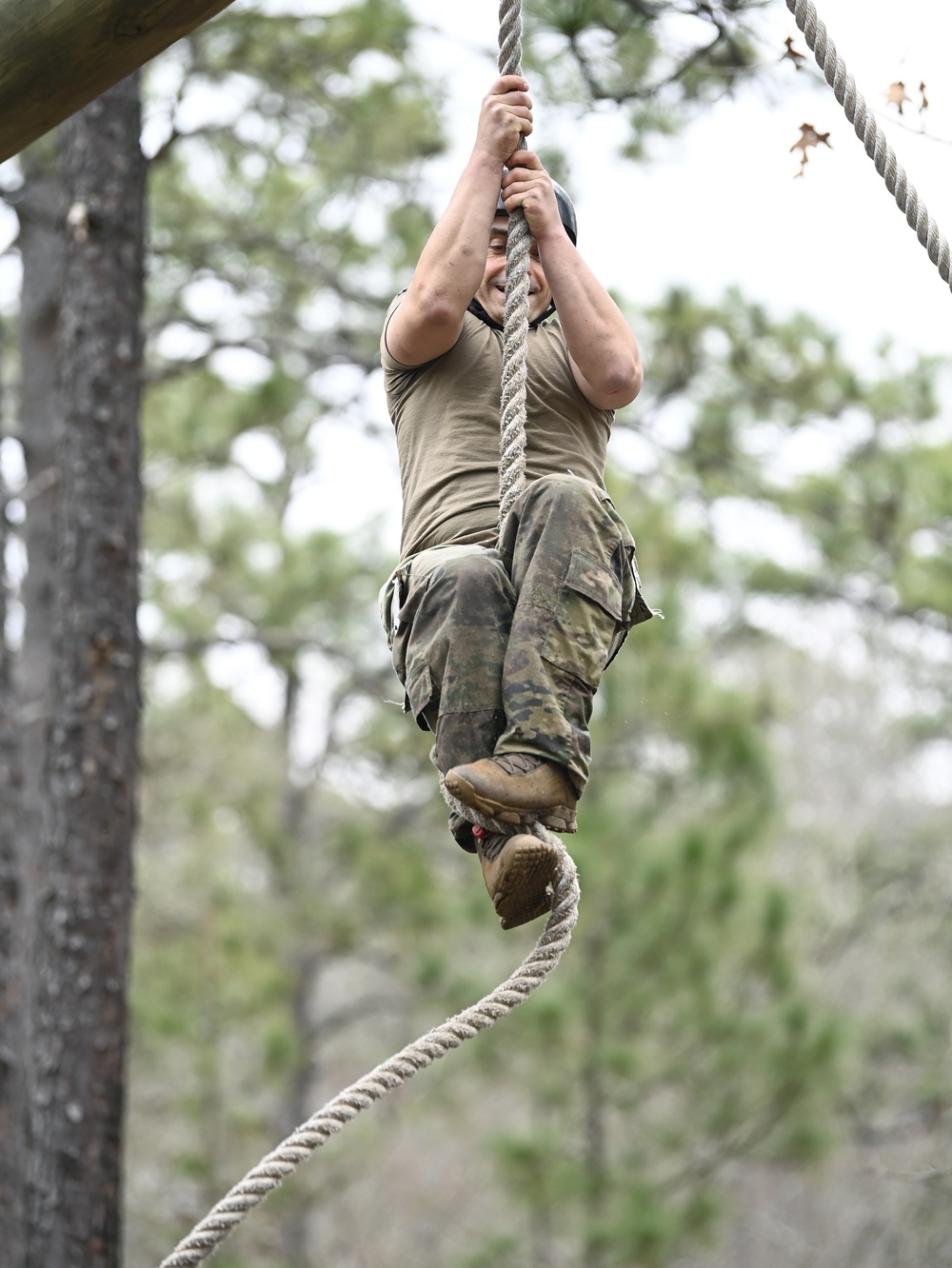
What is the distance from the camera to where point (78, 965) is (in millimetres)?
4238

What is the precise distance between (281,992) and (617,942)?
7.30ft

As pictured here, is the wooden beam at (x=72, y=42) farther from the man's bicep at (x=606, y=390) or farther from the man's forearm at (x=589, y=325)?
the man's bicep at (x=606, y=390)

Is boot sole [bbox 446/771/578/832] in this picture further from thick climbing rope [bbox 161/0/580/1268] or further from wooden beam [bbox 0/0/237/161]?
wooden beam [bbox 0/0/237/161]

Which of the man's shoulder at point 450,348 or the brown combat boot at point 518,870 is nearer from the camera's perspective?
the brown combat boot at point 518,870

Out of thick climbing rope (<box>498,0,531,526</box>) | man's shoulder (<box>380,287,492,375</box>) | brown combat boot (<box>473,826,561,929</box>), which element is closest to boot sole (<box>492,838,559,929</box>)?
brown combat boot (<box>473,826,561,929</box>)

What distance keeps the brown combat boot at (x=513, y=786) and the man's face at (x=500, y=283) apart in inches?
36.3

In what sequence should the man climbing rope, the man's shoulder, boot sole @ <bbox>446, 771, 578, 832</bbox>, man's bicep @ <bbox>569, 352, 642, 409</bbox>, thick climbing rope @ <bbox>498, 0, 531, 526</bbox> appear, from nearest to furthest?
boot sole @ <bbox>446, 771, 578, 832</bbox> < the man climbing rope < thick climbing rope @ <bbox>498, 0, 531, 526</bbox> < man's bicep @ <bbox>569, 352, 642, 409</bbox> < the man's shoulder

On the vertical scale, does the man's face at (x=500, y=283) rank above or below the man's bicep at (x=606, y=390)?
above

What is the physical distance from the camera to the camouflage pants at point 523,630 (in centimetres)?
230

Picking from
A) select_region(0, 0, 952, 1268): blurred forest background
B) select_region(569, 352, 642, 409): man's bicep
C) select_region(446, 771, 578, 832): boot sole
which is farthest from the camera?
select_region(0, 0, 952, 1268): blurred forest background

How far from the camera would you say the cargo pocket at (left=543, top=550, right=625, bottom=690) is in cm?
234

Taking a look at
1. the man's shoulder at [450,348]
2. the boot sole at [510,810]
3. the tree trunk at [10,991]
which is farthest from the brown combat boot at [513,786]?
the tree trunk at [10,991]

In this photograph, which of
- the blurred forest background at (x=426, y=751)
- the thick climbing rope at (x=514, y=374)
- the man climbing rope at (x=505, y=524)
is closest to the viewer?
the man climbing rope at (x=505, y=524)

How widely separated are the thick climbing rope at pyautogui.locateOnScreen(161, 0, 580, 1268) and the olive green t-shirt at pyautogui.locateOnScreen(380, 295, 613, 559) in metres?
0.11
